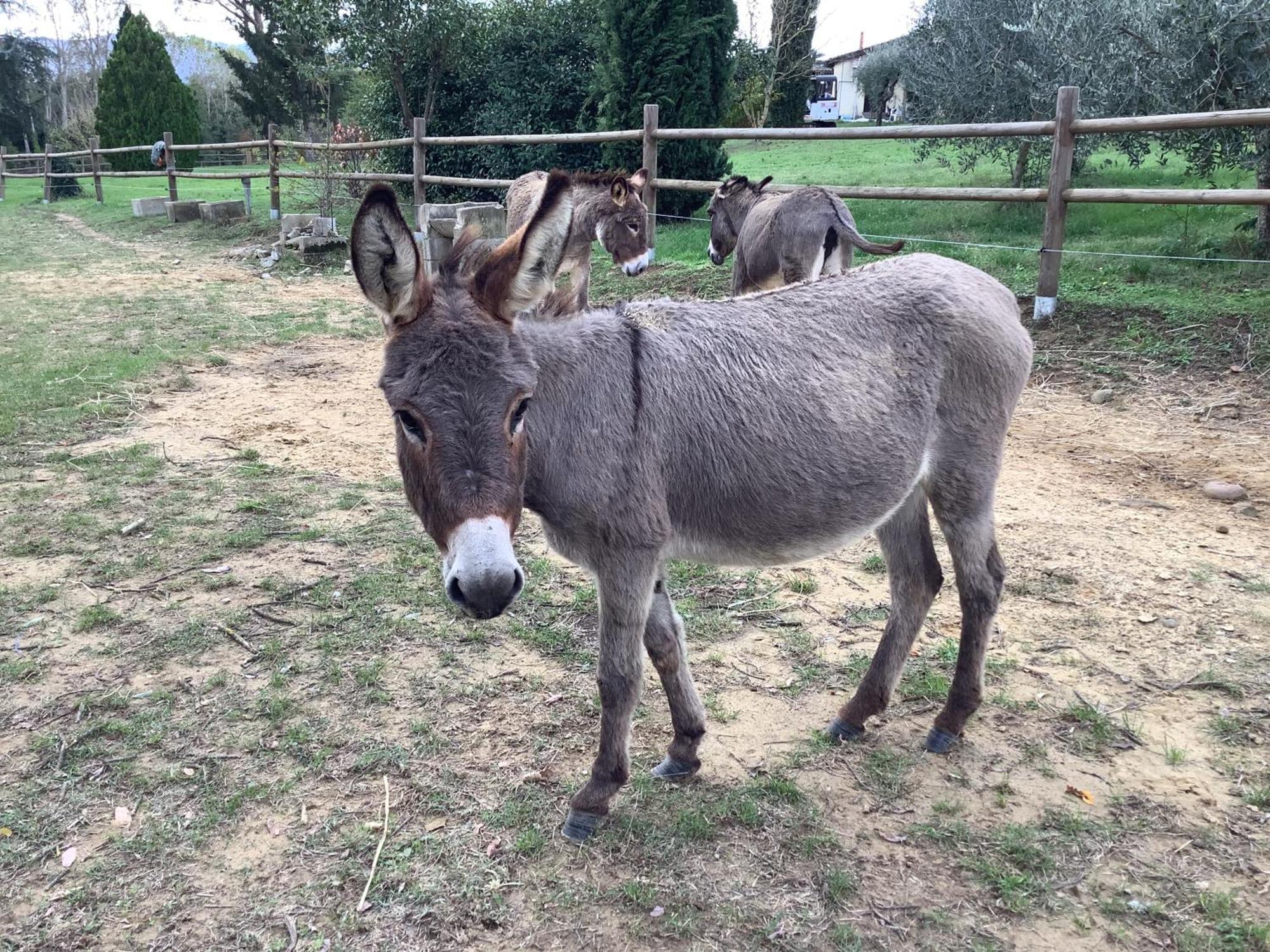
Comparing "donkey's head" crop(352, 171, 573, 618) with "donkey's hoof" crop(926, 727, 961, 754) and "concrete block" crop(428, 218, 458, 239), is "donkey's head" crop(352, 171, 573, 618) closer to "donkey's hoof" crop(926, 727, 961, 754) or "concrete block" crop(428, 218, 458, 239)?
"donkey's hoof" crop(926, 727, 961, 754)

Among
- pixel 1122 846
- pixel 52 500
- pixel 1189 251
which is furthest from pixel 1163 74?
pixel 52 500

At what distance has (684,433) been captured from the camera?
2.65 metres

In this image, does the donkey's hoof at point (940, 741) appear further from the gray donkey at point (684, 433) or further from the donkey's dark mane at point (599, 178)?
the donkey's dark mane at point (599, 178)

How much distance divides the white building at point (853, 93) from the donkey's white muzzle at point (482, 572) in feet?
143

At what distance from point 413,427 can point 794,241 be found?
22.0 feet

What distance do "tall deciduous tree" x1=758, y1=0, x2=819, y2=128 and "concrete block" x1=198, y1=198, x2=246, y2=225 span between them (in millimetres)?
17139

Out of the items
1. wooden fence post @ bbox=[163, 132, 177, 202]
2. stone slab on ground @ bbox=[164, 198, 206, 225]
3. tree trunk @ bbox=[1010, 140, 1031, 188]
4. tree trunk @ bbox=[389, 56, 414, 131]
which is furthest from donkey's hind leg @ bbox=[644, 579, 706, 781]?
wooden fence post @ bbox=[163, 132, 177, 202]

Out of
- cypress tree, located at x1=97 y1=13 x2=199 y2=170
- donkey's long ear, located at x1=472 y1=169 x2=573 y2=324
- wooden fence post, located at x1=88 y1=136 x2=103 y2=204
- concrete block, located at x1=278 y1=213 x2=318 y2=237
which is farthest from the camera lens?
cypress tree, located at x1=97 y1=13 x2=199 y2=170

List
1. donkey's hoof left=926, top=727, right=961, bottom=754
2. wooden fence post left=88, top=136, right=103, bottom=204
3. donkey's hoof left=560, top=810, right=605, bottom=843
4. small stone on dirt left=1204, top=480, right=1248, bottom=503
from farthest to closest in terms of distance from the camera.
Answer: wooden fence post left=88, top=136, right=103, bottom=204
small stone on dirt left=1204, top=480, right=1248, bottom=503
donkey's hoof left=926, top=727, right=961, bottom=754
donkey's hoof left=560, top=810, right=605, bottom=843

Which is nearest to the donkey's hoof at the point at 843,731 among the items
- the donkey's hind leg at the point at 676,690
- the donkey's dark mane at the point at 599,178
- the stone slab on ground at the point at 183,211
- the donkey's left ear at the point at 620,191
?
the donkey's hind leg at the point at 676,690

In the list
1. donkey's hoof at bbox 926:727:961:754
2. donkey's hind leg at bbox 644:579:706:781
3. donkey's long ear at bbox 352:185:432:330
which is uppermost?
donkey's long ear at bbox 352:185:432:330

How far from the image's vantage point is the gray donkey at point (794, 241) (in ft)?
26.2

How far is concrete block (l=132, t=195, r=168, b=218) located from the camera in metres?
21.1

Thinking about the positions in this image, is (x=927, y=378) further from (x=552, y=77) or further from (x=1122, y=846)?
(x=552, y=77)
